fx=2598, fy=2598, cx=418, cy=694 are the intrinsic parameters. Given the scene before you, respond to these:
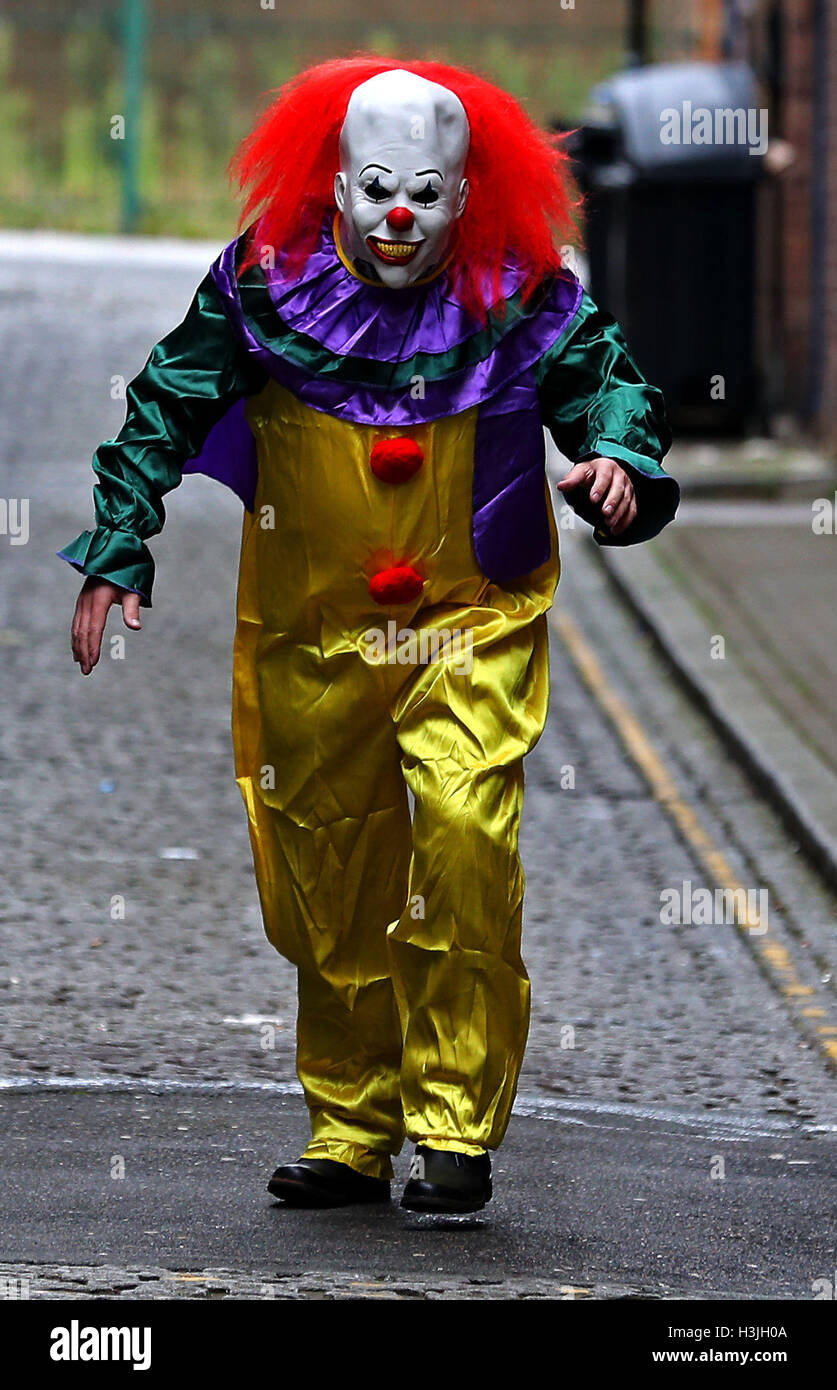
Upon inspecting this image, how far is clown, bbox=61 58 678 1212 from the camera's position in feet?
13.7

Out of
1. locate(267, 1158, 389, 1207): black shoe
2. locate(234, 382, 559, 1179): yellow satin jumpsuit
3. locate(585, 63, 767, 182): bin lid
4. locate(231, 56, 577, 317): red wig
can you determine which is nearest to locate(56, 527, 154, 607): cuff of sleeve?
locate(234, 382, 559, 1179): yellow satin jumpsuit

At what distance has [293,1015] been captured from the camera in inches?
229

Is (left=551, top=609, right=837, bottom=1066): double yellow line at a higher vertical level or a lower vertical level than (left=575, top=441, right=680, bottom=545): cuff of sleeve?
lower

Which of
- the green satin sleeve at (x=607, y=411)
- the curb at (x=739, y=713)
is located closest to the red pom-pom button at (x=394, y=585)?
the green satin sleeve at (x=607, y=411)

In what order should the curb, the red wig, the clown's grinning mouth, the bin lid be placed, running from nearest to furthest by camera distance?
the clown's grinning mouth
the red wig
the curb
the bin lid

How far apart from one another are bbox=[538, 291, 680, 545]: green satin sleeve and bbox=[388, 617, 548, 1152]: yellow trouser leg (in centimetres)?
35

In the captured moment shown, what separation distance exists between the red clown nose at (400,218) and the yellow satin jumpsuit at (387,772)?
1.03 ft

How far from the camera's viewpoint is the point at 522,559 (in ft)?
14.1

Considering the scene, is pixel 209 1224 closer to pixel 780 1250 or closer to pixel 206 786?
pixel 780 1250

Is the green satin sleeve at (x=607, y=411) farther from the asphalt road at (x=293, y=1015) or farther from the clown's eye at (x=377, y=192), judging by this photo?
the asphalt road at (x=293, y=1015)

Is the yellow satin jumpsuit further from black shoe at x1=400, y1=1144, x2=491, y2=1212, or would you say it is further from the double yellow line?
the double yellow line

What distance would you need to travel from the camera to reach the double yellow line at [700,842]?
19.7 ft

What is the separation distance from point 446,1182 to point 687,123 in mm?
12962

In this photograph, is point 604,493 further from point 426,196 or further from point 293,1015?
point 293,1015
